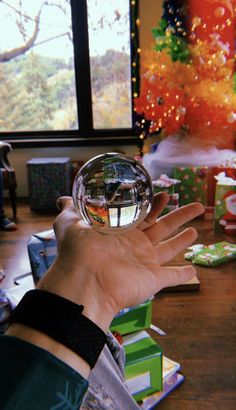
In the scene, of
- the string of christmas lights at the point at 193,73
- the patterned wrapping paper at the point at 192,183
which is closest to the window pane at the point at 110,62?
the string of christmas lights at the point at 193,73

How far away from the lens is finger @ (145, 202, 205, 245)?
0.58 m

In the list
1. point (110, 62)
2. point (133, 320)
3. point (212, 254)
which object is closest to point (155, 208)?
point (133, 320)

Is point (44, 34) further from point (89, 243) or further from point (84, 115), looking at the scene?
point (89, 243)

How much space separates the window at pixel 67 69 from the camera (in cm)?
331

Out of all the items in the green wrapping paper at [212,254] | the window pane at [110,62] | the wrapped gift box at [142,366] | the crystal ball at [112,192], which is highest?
the window pane at [110,62]

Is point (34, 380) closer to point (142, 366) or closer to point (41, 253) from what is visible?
point (142, 366)

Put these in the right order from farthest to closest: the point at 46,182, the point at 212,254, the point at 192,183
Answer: the point at 46,182 → the point at 192,183 → the point at 212,254

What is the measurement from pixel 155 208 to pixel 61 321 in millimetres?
252

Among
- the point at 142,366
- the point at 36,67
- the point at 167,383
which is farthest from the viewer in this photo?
the point at 36,67

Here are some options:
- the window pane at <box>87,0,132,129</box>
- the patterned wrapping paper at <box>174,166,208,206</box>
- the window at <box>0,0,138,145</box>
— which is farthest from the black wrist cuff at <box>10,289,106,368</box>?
the window pane at <box>87,0,132,129</box>

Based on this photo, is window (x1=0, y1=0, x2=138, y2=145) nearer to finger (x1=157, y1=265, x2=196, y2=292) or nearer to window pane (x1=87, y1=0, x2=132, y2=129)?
window pane (x1=87, y1=0, x2=132, y2=129)

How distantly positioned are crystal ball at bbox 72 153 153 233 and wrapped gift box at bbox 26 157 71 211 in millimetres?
2745

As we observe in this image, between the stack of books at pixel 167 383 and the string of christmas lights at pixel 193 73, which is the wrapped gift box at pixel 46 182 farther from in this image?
the stack of books at pixel 167 383

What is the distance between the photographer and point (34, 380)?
33 cm
